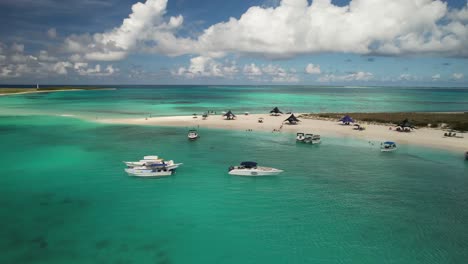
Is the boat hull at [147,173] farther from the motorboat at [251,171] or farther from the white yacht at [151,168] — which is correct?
the motorboat at [251,171]

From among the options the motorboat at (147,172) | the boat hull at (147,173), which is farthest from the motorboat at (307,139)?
the boat hull at (147,173)

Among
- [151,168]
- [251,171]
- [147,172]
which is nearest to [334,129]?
[251,171]

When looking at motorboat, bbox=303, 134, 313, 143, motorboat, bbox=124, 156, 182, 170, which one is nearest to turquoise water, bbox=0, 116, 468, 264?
motorboat, bbox=124, 156, 182, 170

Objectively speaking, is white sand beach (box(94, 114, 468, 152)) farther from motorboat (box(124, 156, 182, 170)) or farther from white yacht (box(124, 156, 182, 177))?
white yacht (box(124, 156, 182, 177))

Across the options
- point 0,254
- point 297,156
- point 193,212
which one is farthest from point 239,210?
point 297,156

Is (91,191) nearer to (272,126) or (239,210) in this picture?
(239,210)
